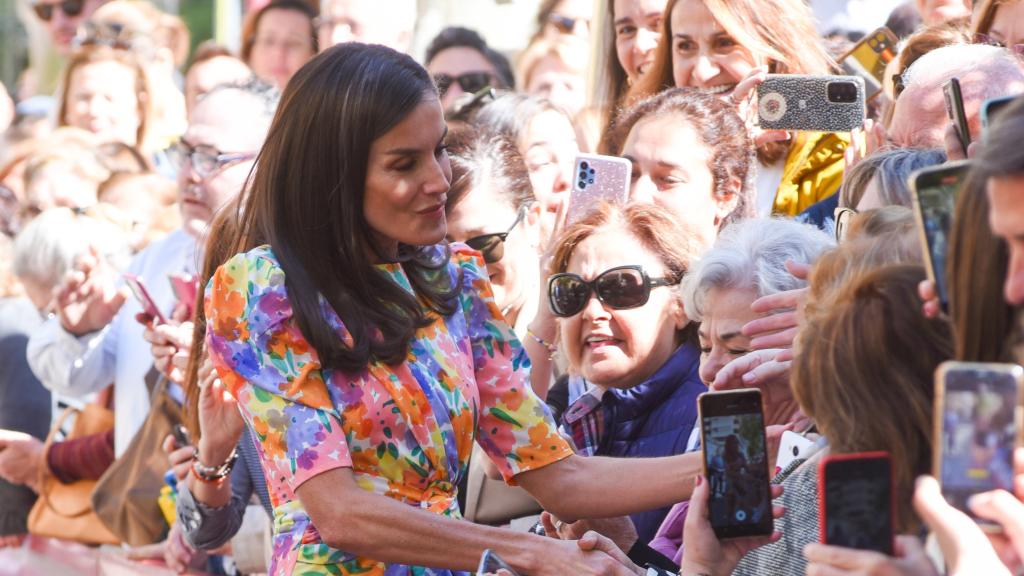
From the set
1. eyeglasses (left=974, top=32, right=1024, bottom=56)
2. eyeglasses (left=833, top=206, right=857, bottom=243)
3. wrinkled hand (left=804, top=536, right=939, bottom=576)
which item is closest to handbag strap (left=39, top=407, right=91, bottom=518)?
eyeglasses (left=833, top=206, right=857, bottom=243)

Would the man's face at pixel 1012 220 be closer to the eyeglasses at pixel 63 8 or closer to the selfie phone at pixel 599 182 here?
the selfie phone at pixel 599 182

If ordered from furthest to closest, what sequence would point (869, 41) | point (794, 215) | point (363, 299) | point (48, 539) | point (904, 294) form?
point (48, 539) < point (869, 41) < point (794, 215) < point (363, 299) < point (904, 294)

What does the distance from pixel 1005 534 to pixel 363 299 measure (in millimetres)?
1445

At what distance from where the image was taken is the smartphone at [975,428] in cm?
171

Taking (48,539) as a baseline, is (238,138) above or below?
above

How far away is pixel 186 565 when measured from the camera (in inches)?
184

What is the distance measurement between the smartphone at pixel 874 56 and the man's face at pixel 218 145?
1.96 m

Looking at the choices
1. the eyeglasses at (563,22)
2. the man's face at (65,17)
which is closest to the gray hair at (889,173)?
the eyeglasses at (563,22)

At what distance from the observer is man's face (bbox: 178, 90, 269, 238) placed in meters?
5.21

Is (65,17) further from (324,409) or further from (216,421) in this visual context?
(324,409)

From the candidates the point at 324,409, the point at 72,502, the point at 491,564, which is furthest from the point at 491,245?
the point at 72,502

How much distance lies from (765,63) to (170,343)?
1957 millimetres

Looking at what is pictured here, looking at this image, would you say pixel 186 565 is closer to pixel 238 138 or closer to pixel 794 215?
pixel 238 138

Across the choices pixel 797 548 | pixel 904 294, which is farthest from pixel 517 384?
pixel 904 294
